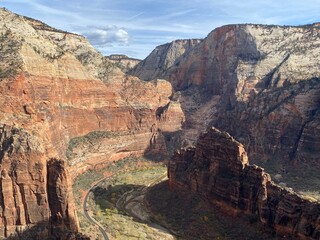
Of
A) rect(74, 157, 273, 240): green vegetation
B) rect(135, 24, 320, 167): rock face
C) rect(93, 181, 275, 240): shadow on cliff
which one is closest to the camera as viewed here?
rect(93, 181, 275, 240): shadow on cliff

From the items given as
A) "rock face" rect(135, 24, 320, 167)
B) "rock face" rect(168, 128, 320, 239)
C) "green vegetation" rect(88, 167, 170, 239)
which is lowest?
"green vegetation" rect(88, 167, 170, 239)

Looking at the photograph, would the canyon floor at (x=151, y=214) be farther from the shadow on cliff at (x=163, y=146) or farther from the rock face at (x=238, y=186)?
the shadow on cliff at (x=163, y=146)

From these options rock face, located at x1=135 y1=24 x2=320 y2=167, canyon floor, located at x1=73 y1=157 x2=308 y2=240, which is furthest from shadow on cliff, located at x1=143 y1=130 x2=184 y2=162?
canyon floor, located at x1=73 y1=157 x2=308 y2=240

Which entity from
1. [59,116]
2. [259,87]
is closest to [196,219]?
[59,116]

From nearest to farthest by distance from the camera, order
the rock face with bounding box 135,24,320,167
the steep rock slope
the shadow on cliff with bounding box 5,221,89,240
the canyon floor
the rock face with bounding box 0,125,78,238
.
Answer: the shadow on cliff with bounding box 5,221,89,240
the rock face with bounding box 0,125,78,238
the steep rock slope
the canyon floor
the rock face with bounding box 135,24,320,167

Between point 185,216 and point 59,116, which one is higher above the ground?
Answer: point 59,116

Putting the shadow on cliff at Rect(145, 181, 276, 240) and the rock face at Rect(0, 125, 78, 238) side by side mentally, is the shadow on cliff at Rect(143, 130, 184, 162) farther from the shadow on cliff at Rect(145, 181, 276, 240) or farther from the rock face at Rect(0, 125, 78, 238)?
the rock face at Rect(0, 125, 78, 238)

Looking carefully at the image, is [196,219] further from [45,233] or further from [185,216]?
[45,233]
